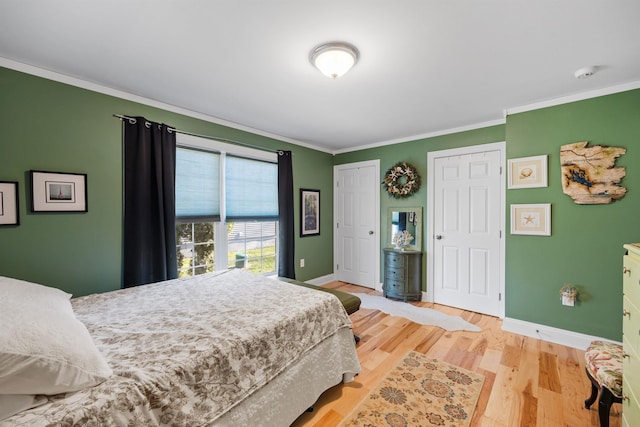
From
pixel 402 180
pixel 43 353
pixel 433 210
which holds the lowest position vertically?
pixel 43 353

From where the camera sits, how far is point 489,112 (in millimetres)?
3010

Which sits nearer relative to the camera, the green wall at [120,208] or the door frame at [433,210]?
the green wall at [120,208]

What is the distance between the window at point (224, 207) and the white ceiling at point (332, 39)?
2.11ft

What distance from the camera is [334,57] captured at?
70.7 inches

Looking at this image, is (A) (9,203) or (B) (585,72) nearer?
(A) (9,203)

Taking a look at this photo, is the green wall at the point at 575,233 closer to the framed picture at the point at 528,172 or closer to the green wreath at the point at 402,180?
the framed picture at the point at 528,172

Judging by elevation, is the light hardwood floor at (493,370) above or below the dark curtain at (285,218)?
below

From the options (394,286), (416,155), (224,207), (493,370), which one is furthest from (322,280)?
(493,370)

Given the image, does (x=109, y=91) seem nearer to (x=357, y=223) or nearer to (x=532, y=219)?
(x=357, y=223)

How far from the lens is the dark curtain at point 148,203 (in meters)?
2.51

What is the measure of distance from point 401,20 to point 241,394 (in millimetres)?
2241

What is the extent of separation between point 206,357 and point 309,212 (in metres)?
3.29

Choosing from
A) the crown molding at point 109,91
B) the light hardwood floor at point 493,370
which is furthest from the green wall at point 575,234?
the crown molding at point 109,91

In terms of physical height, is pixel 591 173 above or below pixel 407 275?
above
